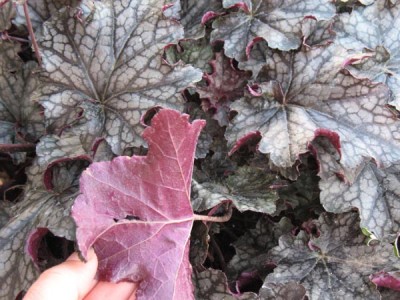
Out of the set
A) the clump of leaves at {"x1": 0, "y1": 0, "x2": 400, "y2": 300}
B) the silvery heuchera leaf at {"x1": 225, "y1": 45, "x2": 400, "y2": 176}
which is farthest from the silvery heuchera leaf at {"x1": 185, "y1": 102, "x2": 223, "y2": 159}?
the silvery heuchera leaf at {"x1": 225, "y1": 45, "x2": 400, "y2": 176}

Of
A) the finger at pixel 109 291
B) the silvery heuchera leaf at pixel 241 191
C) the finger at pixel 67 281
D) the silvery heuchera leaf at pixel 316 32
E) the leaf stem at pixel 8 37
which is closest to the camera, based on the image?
the finger at pixel 67 281

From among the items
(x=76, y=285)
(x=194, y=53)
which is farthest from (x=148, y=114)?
(x=76, y=285)

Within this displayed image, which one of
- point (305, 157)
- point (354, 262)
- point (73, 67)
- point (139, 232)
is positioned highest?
point (73, 67)

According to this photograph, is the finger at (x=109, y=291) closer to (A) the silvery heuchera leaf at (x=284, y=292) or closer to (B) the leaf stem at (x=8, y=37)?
(A) the silvery heuchera leaf at (x=284, y=292)

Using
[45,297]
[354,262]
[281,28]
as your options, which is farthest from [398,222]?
[45,297]

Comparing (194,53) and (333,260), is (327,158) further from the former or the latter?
(194,53)

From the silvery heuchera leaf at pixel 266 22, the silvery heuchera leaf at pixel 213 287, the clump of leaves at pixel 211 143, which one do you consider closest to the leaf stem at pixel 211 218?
the clump of leaves at pixel 211 143

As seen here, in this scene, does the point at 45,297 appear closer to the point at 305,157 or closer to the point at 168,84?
the point at 168,84
